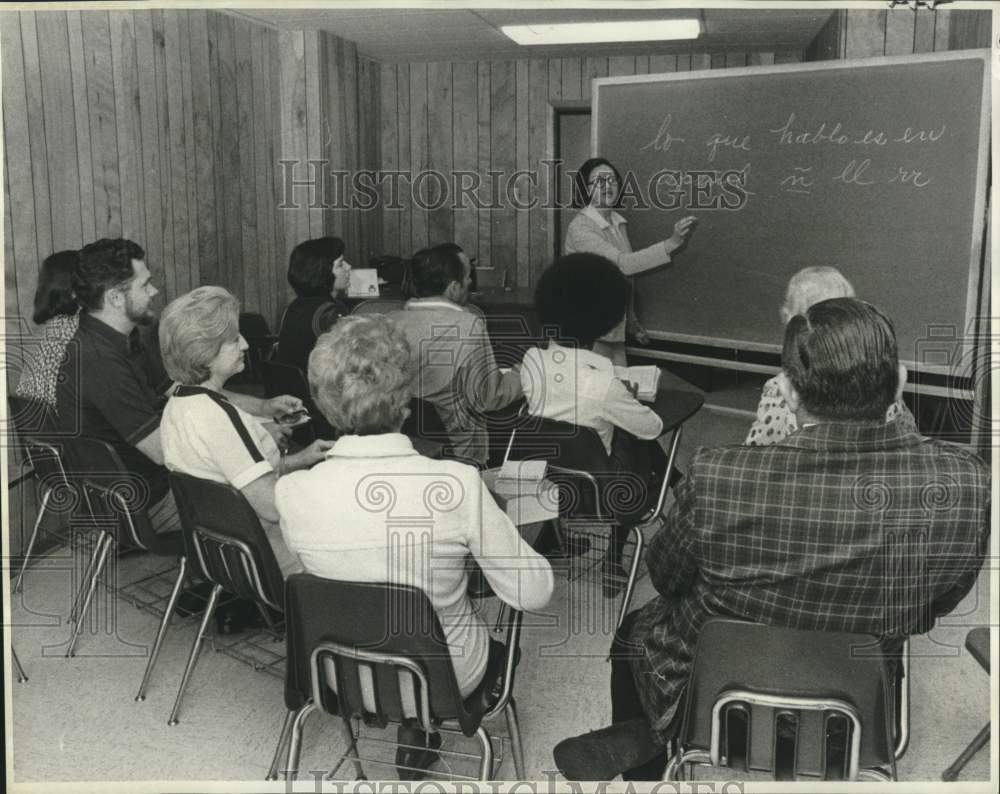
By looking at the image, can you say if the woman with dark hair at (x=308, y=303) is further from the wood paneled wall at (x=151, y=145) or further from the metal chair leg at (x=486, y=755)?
the metal chair leg at (x=486, y=755)

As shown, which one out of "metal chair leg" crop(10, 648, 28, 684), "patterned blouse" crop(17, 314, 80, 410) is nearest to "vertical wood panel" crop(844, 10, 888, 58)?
"patterned blouse" crop(17, 314, 80, 410)

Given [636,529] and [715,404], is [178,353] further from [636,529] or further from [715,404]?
[715,404]

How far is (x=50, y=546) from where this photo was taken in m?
3.85

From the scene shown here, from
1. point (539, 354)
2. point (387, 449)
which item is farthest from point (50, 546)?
point (387, 449)

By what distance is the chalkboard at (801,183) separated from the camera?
157 inches

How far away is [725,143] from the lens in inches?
185

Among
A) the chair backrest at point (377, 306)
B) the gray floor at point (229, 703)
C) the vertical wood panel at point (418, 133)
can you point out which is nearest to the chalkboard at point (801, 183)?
the chair backrest at point (377, 306)

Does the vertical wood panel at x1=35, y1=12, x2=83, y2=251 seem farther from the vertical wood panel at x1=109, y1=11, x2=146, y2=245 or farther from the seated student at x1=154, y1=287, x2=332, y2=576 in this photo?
the seated student at x1=154, y1=287, x2=332, y2=576

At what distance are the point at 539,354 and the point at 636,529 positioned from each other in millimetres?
630

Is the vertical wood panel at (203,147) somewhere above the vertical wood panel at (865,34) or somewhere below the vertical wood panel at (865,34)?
below

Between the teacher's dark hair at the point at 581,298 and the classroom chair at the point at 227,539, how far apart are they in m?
1.17

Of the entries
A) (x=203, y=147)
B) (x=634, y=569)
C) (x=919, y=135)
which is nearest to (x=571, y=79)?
(x=203, y=147)

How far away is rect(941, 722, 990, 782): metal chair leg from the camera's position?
2.34m

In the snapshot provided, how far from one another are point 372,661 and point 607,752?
517mm
